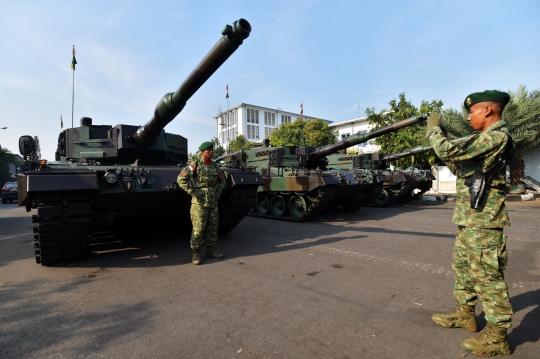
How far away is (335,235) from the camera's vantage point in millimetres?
7062

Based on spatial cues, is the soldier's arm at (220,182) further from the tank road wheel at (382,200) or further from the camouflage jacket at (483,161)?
the tank road wheel at (382,200)

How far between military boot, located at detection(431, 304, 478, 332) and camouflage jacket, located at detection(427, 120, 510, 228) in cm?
72

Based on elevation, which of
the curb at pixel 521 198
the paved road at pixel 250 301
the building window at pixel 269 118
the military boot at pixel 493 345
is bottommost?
the paved road at pixel 250 301

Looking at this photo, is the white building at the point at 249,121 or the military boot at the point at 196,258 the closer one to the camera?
the military boot at the point at 196,258

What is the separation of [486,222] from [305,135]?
112ft

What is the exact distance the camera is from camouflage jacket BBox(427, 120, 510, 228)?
2.39m

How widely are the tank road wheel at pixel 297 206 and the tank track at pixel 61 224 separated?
5517mm

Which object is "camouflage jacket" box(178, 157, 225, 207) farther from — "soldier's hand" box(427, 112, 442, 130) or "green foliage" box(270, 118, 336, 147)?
A: "green foliage" box(270, 118, 336, 147)

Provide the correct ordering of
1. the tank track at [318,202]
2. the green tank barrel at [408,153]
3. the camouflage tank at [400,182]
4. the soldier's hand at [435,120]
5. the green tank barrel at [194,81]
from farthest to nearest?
the green tank barrel at [408,153] < the camouflage tank at [400,182] < the tank track at [318,202] < the green tank barrel at [194,81] < the soldier's hand at [435,120]

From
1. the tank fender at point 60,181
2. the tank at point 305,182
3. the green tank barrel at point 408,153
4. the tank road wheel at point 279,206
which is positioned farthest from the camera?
the green tank barrel at point 408,153

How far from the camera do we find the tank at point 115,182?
13.9 ft

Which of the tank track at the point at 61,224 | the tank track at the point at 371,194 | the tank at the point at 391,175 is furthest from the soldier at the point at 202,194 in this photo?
the tank at the point at 391,175

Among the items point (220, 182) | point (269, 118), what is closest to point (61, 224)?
point (220, 182)

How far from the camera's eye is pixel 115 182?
15.7ft
